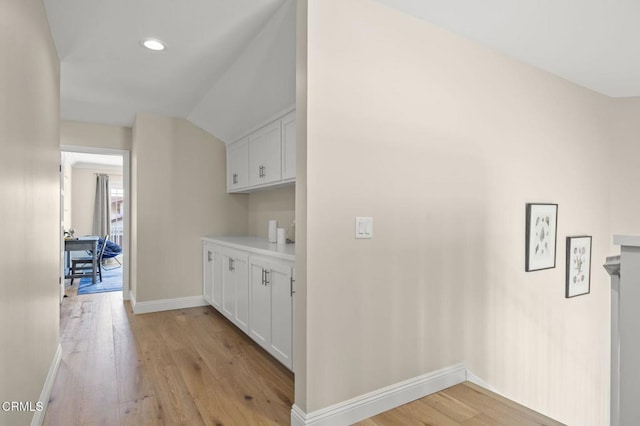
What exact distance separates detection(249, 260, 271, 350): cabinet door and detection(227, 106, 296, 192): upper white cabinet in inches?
32.6

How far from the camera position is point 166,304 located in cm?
423

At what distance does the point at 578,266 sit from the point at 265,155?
3043 mm

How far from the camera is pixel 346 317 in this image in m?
1.96

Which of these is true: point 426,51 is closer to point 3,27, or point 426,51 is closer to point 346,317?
point 346,317

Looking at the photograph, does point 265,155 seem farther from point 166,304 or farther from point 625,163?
point 625,163

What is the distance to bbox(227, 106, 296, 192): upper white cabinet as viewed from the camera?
10.3ft

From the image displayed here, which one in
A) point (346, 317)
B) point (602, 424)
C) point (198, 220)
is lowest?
point (602, 424)

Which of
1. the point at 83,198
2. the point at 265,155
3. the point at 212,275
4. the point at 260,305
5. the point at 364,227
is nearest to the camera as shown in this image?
the point at 364,227

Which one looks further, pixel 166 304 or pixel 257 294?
pixel 166 304

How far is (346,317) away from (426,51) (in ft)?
5.54

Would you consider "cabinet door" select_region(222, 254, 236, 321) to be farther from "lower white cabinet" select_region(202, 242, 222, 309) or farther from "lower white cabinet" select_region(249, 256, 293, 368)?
"lower white cabinet" select_region(249, 256, 293, 368)

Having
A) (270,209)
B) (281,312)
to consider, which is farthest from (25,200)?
(270,209)

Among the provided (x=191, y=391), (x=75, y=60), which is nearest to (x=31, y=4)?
(x=75, y=60)

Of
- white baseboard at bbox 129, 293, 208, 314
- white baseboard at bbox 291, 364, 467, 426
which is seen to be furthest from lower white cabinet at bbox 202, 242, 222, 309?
white baseboard at bbox 291, 364, 467, 426
